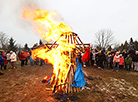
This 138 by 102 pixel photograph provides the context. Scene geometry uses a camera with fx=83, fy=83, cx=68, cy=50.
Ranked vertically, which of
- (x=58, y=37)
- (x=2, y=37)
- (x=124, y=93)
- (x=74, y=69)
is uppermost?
(x=2, y=37)

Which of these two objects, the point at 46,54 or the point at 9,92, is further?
the point at 46,54

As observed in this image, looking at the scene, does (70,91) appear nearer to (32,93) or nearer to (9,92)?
(32,93)

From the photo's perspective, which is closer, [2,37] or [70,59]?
[70,59]

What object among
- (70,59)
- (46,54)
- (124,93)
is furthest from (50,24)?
(124,93)

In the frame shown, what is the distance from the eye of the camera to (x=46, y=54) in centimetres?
578

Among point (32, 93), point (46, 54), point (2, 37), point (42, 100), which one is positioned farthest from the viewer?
point (2, 37)

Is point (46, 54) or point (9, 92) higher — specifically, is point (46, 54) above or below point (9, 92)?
above

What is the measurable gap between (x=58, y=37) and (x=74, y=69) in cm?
226

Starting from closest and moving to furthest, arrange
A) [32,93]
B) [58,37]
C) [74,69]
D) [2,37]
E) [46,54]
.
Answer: [32,93] < [74,69] < [58,37] < [46,54] < [2,37]

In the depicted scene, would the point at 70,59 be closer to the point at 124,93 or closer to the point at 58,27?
the point at 58,27

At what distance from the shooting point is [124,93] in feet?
15.7

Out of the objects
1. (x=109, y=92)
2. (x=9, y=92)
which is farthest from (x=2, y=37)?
(x=109, y=92)

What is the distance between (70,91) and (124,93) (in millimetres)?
3129

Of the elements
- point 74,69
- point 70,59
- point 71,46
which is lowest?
point 74,69
